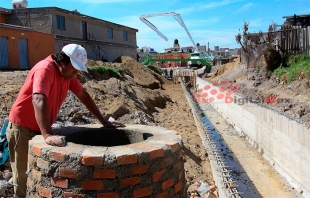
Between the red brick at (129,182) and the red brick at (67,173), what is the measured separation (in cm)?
35

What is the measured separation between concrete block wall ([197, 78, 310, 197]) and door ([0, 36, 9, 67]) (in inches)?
504

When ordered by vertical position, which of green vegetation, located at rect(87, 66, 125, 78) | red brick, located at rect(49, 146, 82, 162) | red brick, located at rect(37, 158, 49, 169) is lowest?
red brick, located at rect(37, 158, 49, 169)

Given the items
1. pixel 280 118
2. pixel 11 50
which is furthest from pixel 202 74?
pixel 280 118

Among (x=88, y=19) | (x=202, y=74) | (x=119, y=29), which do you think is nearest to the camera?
(x=88, y=19)

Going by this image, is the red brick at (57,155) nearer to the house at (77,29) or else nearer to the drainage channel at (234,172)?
the drainage channel at (234,172)

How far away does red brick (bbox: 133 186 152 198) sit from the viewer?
7.82 ft

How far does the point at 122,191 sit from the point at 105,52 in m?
27.9

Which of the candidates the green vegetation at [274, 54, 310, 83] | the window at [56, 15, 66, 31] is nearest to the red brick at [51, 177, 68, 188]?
the green vegetation at [274, 54, 310, 83]

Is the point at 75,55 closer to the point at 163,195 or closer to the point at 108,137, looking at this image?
the point at 108,137

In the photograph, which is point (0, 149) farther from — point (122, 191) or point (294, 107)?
point (294, 107)

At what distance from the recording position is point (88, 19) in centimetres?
2662

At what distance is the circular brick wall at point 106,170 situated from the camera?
2.29 metres

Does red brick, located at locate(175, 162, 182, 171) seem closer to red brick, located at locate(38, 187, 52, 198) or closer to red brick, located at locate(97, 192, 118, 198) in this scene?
red brick, located at locate(97, 192, 118, 198)

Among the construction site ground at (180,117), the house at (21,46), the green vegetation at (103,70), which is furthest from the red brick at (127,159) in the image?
the house at (21,46)
